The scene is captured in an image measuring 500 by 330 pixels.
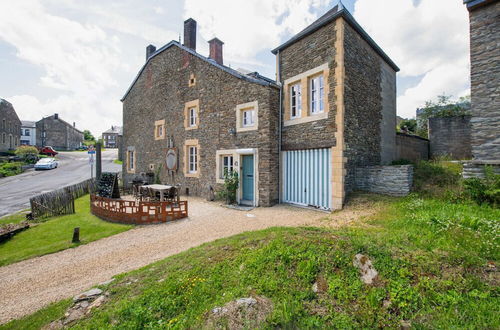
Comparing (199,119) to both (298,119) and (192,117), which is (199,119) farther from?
(298,119)

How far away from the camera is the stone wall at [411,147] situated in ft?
37.6

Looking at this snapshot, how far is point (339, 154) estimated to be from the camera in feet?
23.8

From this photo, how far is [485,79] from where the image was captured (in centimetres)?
652

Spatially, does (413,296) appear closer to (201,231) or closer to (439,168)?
(201,231)

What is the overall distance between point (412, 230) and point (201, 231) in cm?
507

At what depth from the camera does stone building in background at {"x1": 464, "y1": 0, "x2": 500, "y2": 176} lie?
636cm

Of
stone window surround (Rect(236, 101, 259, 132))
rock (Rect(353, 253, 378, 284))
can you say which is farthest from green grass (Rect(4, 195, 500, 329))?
stone window surround (Rect(236, 101, 259, 132))

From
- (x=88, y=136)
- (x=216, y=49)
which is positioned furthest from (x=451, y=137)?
(x=88, y=136)

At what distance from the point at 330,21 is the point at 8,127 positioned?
5010 centimetres

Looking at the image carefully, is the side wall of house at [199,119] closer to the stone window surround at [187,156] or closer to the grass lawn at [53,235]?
the stone window surround at [187,156]

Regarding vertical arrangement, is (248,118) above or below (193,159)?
above

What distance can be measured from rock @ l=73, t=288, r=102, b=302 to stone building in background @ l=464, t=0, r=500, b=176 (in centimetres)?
942

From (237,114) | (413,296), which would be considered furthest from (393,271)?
(237,114)

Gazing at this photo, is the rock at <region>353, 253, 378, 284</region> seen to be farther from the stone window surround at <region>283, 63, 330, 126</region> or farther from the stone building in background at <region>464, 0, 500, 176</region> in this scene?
the stone building in background at <region>464, 0, 500, 176</region>
